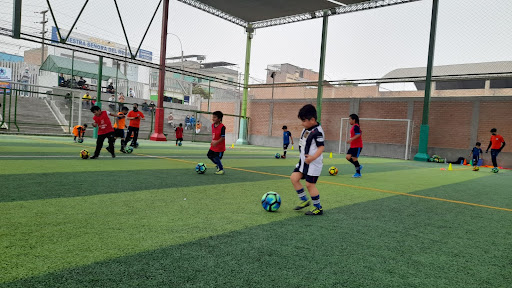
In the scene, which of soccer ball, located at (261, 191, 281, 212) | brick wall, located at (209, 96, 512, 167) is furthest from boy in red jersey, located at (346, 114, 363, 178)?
brick wall, located at (209, 96, 512, 167)

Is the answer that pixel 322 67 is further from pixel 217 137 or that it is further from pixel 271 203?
pixel 271 203

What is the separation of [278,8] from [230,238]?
24.5 m

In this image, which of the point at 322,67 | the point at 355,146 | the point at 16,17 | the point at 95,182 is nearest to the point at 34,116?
the point at 16,17

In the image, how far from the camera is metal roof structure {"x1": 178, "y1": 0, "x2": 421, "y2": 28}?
24.0 m

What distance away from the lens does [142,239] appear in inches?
132

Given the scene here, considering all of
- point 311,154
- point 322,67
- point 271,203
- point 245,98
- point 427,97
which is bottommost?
point 271,203

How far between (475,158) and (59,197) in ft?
65.9

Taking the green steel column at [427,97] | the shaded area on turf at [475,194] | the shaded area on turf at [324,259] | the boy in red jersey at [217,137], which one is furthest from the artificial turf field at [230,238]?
the green steel column at [427,97]

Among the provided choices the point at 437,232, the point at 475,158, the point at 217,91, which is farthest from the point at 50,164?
the point at 217,91

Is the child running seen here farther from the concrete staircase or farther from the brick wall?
the concrete staircase

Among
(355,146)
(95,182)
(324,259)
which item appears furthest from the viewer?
(355,146)

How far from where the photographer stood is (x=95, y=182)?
640cm

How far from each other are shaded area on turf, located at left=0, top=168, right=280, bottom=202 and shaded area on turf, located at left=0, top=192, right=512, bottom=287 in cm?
298

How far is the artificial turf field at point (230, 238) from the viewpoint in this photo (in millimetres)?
2615
